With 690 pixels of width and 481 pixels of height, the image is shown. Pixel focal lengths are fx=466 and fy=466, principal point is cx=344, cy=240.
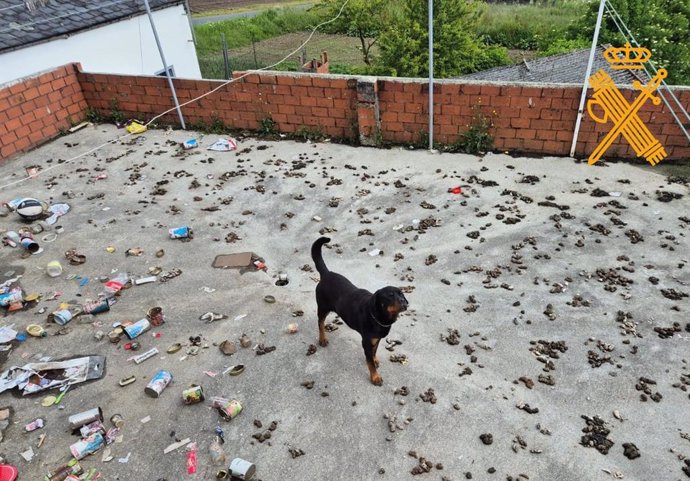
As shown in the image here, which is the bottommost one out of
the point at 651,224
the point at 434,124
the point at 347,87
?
the point at 651,224

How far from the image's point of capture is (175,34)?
14.5 meters

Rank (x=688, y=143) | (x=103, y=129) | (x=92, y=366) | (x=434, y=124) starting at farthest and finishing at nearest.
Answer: (x=103, y=129) < (x=434, y=124) < (x=688, y=143) < (x=92, y=366)

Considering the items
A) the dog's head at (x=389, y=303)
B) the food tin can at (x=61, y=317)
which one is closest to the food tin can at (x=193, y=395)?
the dog's head at (x=389, y=303)

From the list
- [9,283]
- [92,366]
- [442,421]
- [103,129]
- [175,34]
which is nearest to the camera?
[442,421]

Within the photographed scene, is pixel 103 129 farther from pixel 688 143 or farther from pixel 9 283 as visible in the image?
pixel 688 143

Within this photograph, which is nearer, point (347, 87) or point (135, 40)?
point (347, 87)

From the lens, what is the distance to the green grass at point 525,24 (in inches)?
1054

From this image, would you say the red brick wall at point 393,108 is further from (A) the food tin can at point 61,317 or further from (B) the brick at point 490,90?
(A) the food tin can at point 61,317

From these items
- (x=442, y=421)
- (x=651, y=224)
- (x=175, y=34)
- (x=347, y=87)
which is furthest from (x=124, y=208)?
(x=175, y=34)

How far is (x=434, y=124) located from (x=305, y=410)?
5.76m

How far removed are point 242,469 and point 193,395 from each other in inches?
34.2

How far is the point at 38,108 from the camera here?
931 cm

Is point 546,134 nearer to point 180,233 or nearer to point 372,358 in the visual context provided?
point 372,358

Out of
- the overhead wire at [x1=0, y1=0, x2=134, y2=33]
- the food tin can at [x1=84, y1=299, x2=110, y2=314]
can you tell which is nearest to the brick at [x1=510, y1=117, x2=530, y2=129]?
the food tin can at [x1=84, y1=299, x2=110, y2=314]
